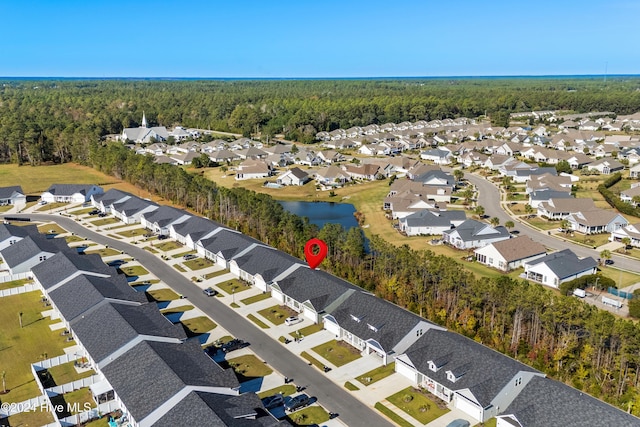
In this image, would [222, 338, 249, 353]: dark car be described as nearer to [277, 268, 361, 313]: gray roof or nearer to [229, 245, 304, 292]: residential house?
[277, 268, 361, 313]: gray roof

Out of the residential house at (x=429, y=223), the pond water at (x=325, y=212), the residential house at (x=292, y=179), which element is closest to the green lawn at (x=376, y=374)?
the residential house at (x=429, y=223)

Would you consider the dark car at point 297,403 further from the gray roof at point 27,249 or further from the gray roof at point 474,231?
the gray roof at point 474,231

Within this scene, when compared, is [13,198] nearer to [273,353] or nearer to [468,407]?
[273,353]

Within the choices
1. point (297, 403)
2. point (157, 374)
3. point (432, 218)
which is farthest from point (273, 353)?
point (432, 218)

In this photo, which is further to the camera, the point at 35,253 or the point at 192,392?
the point at 35,253

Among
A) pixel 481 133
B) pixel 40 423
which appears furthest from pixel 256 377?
pixel 481 133

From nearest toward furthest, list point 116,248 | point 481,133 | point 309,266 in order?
1. point 309,266
2. point 116,248
3. point 481,133

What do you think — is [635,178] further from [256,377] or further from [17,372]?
[17,372]

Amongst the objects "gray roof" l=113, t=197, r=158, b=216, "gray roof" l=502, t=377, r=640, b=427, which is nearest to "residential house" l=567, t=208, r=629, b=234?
"gray roof" l=502, t=377, r=640, b=427
